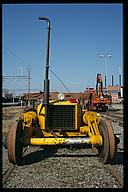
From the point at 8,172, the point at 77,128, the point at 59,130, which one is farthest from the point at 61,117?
the point at 8,172

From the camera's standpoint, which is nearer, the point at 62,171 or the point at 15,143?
the point at 62,171

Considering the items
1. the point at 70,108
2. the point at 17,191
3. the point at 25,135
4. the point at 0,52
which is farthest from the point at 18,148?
the point at 0,52

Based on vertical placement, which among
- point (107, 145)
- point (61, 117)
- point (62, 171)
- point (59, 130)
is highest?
point (61, 117)

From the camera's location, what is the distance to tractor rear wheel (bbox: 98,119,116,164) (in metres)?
7.46

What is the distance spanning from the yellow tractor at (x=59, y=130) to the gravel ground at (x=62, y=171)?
0.37 metres

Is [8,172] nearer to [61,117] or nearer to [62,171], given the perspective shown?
[62,171]

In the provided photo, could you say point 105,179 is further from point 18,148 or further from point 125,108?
point 18,148

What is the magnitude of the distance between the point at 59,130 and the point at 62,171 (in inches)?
73.6

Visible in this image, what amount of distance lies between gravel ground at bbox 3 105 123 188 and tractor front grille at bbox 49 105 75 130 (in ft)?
2.70

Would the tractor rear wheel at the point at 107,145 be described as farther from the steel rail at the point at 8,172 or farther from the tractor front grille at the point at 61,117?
the steel rail at the point at 8,172

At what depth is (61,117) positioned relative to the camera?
28.3 feet

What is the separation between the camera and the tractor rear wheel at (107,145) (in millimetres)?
7461

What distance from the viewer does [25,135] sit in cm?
801

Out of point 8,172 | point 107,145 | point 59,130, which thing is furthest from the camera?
point 59,130
